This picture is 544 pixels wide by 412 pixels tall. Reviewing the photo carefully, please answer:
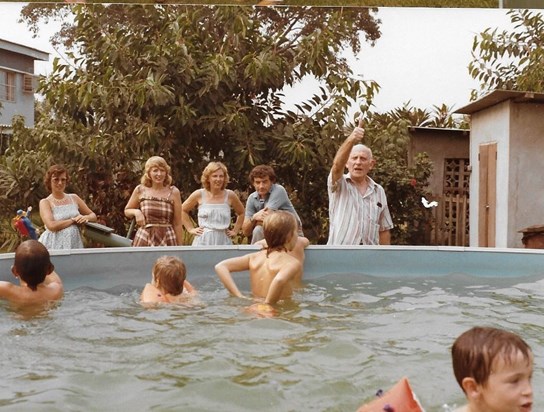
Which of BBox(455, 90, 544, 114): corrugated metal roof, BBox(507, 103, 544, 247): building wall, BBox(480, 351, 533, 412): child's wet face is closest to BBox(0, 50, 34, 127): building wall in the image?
BBox(455, 90, 544, 114): corrugated metal roof

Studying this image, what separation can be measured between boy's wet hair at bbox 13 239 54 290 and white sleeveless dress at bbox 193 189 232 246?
216 centimetres

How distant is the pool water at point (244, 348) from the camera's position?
3.37 metres

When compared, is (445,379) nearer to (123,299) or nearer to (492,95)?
(123,299)

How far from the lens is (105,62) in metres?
7.93

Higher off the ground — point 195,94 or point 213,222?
point 195,94

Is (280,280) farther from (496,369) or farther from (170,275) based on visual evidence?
(496,369)

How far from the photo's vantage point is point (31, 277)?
16.0 ft

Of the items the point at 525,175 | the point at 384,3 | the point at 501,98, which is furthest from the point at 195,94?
the point at 525,175

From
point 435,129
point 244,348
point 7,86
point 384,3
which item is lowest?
point 244,348

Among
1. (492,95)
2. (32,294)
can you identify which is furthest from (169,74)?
(32,294)

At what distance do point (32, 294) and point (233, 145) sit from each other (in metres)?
3.37

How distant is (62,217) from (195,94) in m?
1.75

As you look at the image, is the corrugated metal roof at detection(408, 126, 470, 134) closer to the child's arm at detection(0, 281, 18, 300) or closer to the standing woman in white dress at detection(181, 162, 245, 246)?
the standing woman in white dress at detection(181, 162, 245, 246)

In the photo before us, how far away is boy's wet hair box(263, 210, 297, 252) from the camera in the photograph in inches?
195
